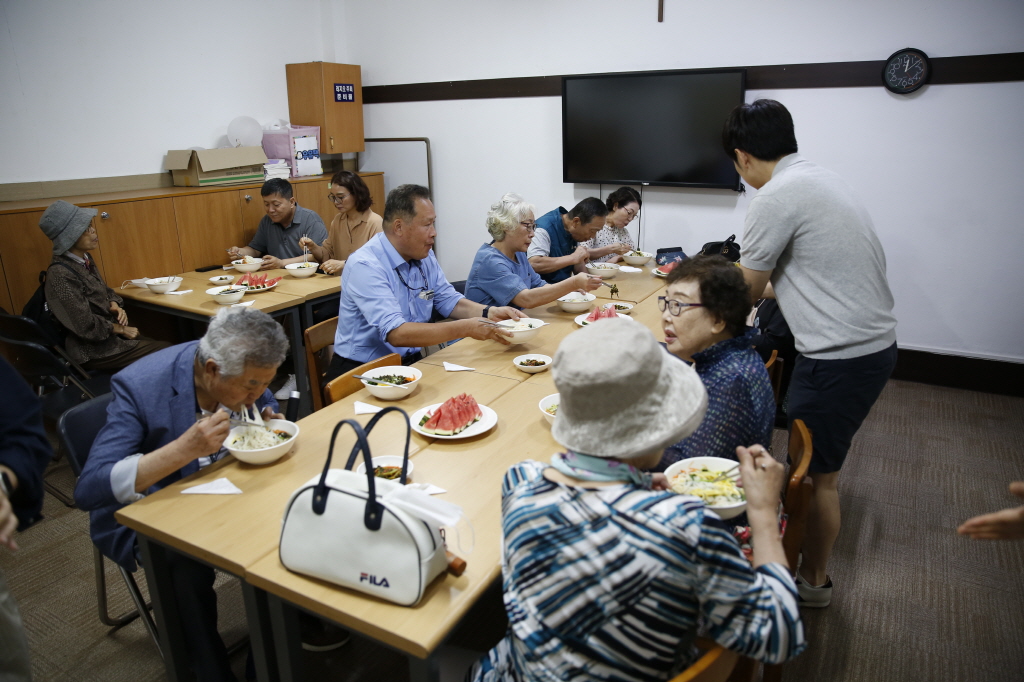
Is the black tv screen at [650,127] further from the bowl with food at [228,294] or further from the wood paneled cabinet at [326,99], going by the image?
the bowl with food at [228,294]

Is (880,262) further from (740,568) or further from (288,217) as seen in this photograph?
(288,217)

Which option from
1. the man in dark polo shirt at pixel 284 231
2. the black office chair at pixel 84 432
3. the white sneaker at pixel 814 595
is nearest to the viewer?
the black office chair at pixel 84 432

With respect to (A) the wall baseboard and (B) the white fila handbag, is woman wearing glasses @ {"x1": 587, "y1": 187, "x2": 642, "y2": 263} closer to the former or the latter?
(A) the wall baseboard

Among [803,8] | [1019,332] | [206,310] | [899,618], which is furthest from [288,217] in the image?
[1019,332]

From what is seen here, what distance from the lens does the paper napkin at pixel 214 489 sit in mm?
1726

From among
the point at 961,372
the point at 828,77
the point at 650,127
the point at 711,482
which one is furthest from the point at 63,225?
the point at 961,372

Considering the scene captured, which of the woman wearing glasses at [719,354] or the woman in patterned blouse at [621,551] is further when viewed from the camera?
the woman wearing glasses at [719,354]

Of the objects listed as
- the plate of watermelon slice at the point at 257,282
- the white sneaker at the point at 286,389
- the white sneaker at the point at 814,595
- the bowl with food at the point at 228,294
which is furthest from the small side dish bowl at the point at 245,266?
the white sneaker at the point at 814,595

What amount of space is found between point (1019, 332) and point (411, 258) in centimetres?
409

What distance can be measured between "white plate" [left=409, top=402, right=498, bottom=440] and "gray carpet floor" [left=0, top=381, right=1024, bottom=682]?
521 mm

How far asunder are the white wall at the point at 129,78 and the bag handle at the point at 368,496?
4443 millimetres

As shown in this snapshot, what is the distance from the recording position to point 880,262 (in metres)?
2.20

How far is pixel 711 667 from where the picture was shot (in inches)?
43.5

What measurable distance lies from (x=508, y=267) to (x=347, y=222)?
6.19 ft
